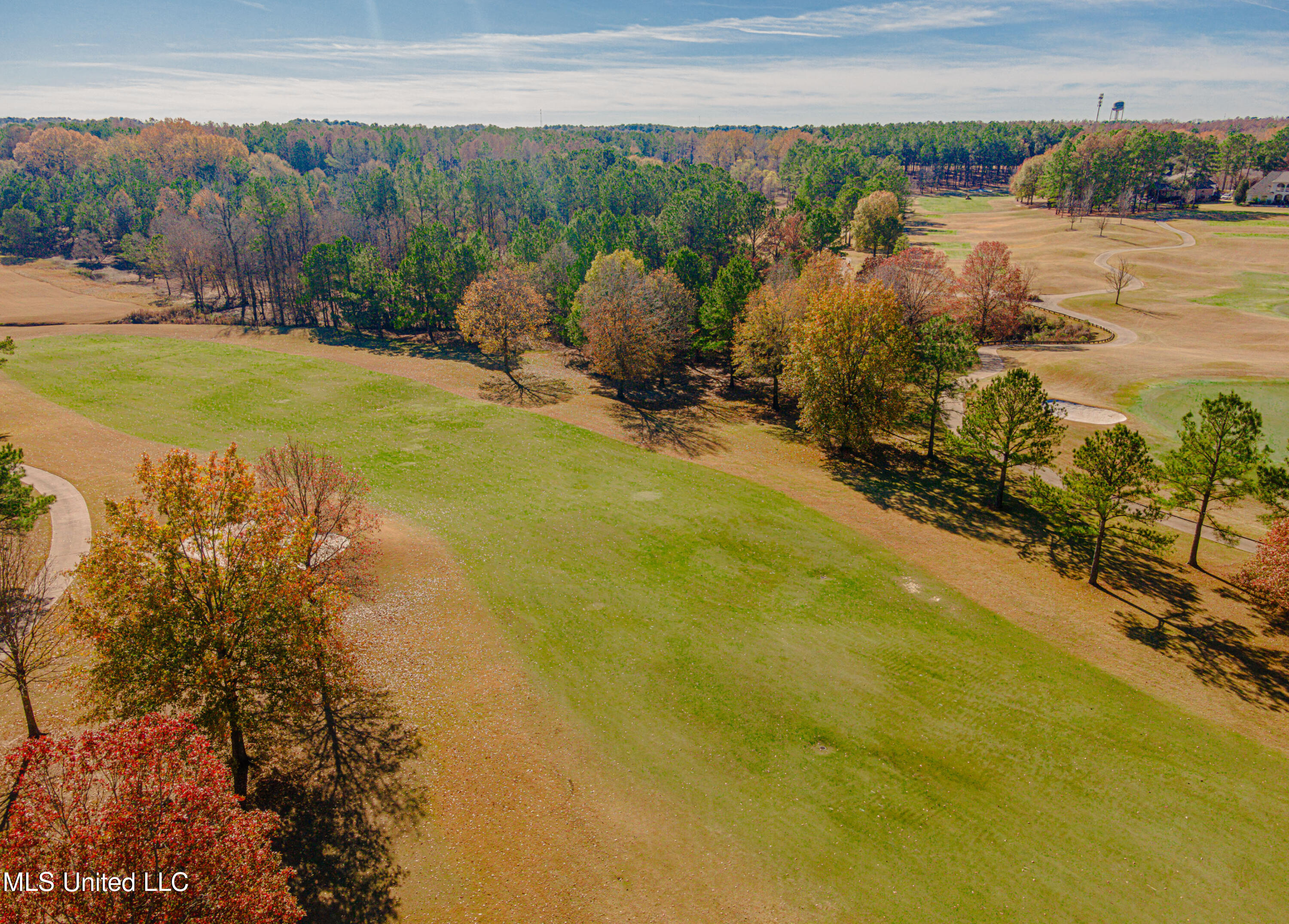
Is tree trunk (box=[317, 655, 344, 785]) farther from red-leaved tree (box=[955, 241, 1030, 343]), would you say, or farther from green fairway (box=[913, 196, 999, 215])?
green fairway (box=[913, 196, 999, 215])

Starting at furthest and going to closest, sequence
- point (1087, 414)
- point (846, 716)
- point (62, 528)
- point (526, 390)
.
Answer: point (526, 390), point (1087, 414), point (62, 528), point (846, 716)

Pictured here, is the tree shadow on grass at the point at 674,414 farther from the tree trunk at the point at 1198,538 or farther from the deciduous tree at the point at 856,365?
the tree trunk at the point at 1198,538

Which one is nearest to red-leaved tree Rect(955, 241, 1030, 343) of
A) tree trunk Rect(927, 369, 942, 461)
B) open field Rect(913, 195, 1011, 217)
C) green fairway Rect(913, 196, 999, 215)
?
tree trunk Rect(927, 369, 942, 461)

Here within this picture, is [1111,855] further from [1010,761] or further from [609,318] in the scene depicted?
[609,318]

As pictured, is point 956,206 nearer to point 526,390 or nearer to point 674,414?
point 674,414

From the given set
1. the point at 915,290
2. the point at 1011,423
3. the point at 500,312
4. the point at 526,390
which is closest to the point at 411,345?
the point at 500,312

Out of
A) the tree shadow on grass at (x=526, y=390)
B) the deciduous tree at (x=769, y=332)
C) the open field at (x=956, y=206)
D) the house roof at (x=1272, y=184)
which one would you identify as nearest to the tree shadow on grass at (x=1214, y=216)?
the house roof at (x=1272, y=184)

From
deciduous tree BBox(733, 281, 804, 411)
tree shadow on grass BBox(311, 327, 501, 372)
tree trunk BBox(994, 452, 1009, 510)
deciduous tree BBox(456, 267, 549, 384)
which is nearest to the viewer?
tree trunk BBox(994, 452, 1009, 510)
